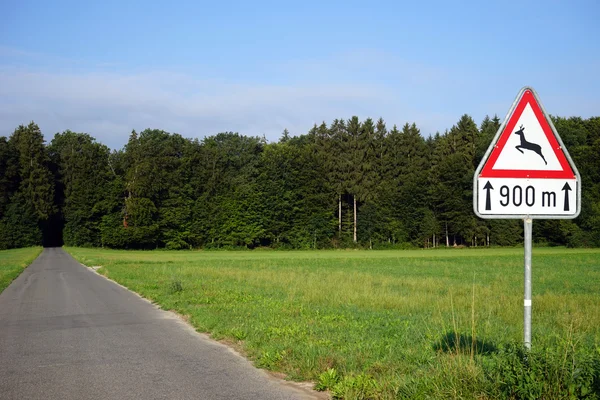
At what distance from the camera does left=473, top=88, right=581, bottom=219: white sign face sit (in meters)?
5.18

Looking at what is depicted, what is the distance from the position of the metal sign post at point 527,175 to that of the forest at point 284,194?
265 feet

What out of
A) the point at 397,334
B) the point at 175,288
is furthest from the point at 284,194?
the point at 397,334

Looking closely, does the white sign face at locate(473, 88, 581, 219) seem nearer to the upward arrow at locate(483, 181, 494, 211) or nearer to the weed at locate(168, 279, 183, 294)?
the upward arrow at locate(483, 181, 494, 211)

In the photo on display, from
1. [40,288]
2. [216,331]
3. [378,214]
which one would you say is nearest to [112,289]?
[40,288]

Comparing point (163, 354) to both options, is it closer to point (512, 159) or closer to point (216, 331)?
point (216, 331)

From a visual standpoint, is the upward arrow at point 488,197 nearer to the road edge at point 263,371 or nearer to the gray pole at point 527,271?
the gray pole at point 527,271

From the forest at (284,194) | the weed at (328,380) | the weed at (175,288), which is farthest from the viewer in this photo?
the forest at (284,194)

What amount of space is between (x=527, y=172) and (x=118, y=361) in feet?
21.9

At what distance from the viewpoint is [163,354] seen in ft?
31.0

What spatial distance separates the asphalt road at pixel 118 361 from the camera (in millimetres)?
7118

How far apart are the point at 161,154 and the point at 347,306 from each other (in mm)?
83353

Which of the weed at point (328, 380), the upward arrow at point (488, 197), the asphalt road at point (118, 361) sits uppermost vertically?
the upward arrow at point (488, 197)

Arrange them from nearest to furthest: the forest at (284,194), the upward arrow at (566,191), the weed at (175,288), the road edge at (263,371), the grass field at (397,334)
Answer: the upward arrow at (566,191) → the grass field at (397,334) → the road edge at (263,371) → the weed at (175,288) → the forest at (284,194)

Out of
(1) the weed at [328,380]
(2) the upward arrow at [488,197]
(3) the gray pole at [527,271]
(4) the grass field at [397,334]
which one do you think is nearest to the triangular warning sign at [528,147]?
(2) the upward arrow at [488,197]
